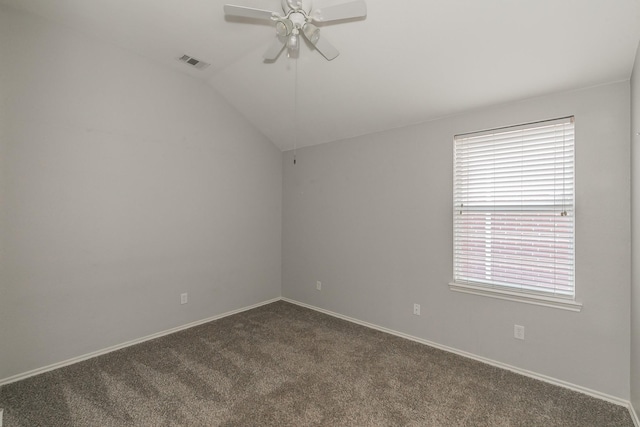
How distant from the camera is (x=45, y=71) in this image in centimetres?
248

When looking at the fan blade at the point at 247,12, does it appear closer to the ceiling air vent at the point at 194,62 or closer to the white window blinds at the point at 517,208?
the ceiling air vent at the point at 194,62

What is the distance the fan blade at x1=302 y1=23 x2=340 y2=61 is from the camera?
Answer: 1.89 metres

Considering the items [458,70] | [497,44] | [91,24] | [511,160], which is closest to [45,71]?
[91,24]

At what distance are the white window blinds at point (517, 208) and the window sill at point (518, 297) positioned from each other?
58 mm

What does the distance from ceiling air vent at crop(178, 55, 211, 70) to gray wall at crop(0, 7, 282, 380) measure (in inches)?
10.9

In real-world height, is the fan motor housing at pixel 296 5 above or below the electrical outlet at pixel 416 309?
above

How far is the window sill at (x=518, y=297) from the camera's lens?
2.31 meters

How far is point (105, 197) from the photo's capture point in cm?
283

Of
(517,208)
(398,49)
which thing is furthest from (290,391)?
(398,49)

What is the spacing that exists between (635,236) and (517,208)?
741 mm

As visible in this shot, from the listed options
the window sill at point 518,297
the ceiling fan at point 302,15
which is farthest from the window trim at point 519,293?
the ceiling fan at point 302,15

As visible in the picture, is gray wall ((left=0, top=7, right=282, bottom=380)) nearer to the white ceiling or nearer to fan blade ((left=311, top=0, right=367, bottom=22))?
the white ceiling

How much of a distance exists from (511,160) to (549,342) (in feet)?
5.08

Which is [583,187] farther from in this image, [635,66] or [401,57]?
[401,57]
